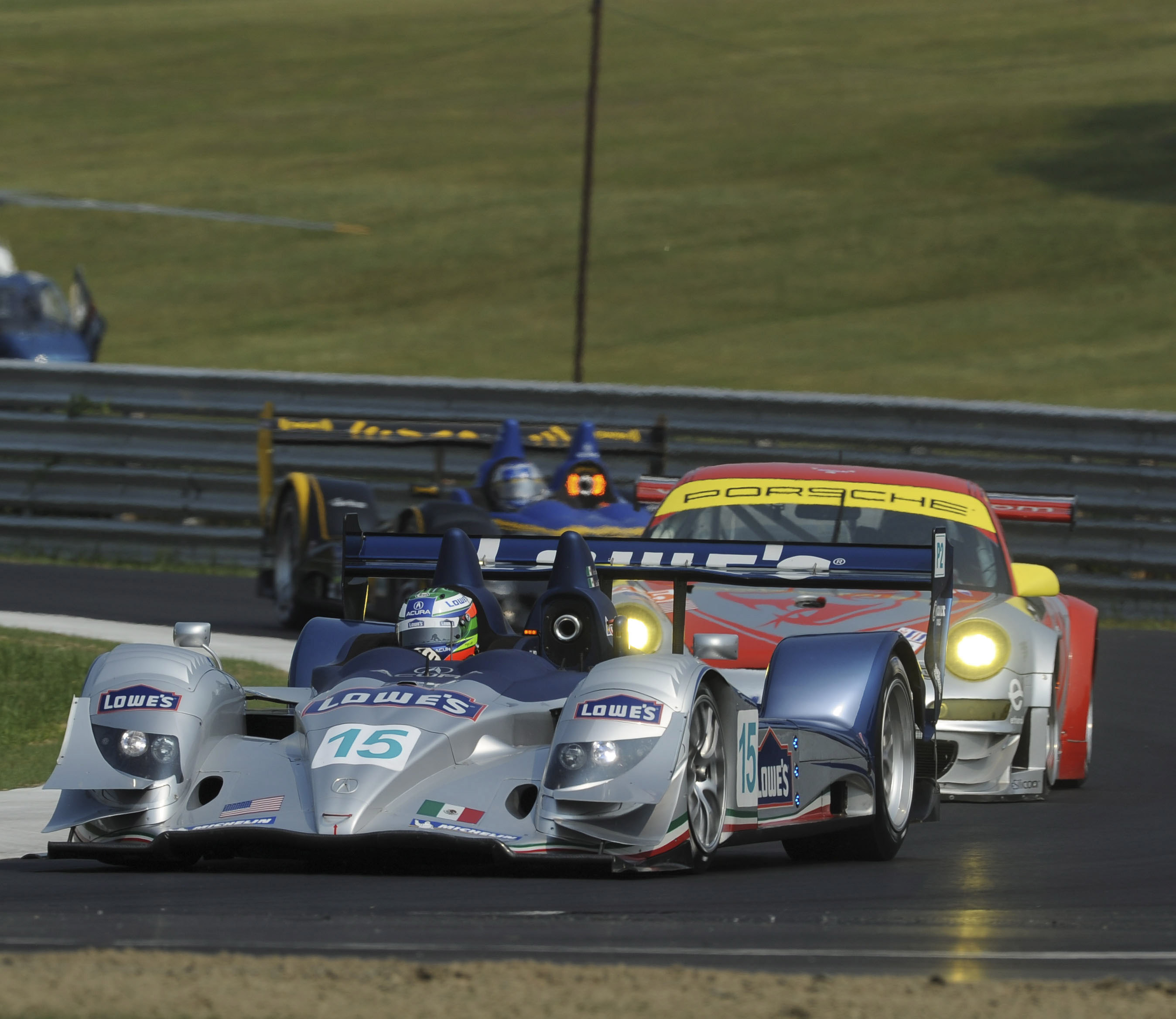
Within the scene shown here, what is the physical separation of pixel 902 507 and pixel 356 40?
7243 centimetres

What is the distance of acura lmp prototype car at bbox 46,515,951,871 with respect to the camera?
21.5ft

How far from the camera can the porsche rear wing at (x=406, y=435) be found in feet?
50.0

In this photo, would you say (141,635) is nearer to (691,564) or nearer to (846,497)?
(846,497)

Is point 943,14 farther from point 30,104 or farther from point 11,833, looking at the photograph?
point 11,833

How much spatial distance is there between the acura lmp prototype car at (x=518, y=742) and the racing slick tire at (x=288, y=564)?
24.5ft

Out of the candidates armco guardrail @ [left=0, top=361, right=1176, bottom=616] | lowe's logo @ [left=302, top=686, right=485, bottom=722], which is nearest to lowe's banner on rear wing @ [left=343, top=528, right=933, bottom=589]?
lowe's logo @ [left=302, top=686, right=485, bottom=722]

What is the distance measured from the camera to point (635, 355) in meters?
44.1

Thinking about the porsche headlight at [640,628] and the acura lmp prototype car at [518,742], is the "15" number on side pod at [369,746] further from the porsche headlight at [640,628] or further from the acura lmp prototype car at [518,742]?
the porsche headlight at [640,628]

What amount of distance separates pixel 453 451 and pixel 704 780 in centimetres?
1240

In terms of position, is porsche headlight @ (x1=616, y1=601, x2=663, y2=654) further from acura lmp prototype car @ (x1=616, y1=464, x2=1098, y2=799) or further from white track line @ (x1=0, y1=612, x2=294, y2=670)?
white track line @ (x1=0, y1=612, x2=294, y2=670)

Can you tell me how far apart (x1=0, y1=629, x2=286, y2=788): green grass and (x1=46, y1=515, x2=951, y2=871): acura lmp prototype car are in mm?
2490

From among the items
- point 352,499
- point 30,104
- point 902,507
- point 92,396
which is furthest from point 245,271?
point 902,507

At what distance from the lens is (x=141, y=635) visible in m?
14.2

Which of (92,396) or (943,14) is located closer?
(92,396)
